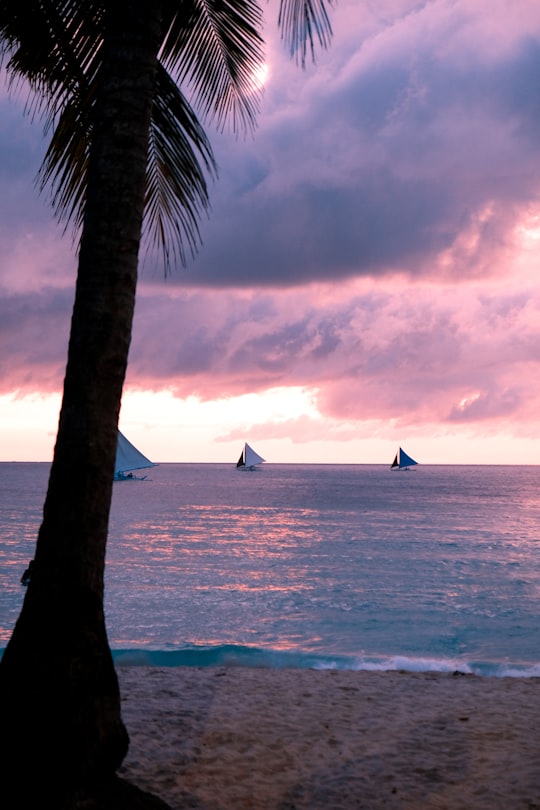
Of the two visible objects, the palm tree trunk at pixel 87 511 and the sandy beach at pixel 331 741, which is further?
the sandy beach at pixel 331 741

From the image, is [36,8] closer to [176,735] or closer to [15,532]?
[176,735]

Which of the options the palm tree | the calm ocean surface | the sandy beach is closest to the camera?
the palm tree

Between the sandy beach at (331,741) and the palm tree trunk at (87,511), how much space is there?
1740 millimetres

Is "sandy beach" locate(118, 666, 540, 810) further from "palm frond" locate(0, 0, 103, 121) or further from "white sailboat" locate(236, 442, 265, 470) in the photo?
"white sailboat" locate(236, 442, 265, 470)

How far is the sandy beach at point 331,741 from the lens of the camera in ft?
18.3

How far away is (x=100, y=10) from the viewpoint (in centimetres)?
602

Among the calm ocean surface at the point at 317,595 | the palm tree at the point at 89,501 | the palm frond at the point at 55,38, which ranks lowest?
the calm ocean surface at the point at 317,595

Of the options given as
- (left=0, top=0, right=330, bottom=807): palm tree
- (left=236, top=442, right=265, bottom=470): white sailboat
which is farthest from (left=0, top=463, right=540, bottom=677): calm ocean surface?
(left=236, top=442, right=265, bottom=470): white sailboat

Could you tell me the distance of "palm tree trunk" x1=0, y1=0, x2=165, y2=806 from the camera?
3.94 m

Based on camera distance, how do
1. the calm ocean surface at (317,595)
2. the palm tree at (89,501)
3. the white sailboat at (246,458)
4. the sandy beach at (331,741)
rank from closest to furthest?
the palm tree at (89,501), the sandy beach at (331,741), the calm ocean surface at (317,595), the white sailboat at (246,458)

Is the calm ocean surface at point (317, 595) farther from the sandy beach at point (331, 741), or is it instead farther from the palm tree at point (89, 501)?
the palm tree at point (89, 501)

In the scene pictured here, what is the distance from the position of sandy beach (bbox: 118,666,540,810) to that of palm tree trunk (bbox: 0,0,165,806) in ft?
5.71

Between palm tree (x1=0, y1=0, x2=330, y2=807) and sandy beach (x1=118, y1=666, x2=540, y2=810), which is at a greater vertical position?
palm tree (x1=0, y1=0, x2=330, y2=807)

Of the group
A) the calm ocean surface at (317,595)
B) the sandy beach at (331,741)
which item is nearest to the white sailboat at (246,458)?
the calm ocean surface at (317,595)
